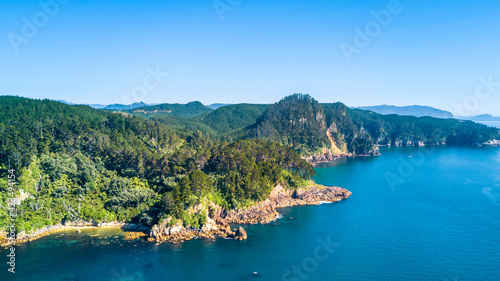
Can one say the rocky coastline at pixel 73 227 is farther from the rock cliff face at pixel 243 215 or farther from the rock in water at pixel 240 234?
the rock in water at pixel 240 234

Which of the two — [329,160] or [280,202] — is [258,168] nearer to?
[280,202]

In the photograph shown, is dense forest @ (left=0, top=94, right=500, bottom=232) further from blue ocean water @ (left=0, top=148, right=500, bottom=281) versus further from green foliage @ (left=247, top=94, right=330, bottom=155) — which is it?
green foliage @ (left=247, top=94, right=330, bottom=155)

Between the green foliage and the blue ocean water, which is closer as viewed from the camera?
the blue ocean water

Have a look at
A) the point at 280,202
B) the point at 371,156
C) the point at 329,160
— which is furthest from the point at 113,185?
the point at 371,156

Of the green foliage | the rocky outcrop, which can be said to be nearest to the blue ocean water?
the rocky outcrop

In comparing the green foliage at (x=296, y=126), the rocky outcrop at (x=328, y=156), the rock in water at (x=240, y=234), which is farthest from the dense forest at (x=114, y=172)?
the green foliage at (x=296, y=126)

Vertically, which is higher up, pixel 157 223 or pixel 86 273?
pixel 157 223

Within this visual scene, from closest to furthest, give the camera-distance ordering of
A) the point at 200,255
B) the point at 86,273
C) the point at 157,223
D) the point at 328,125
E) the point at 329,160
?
the point at 86,273 < the point at 200,255 < the point at 157,223 < the point at 329,160 < the point at 328,125
